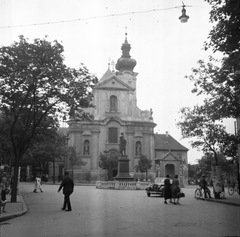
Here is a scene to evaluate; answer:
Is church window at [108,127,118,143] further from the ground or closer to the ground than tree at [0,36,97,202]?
further from the ground

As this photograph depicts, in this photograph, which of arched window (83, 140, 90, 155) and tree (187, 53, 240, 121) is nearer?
tree (187, 53, 240, 121)

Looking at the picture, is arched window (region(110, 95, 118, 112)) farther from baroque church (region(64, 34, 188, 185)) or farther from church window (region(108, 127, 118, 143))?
church window (region(108, 127, 118, 143))

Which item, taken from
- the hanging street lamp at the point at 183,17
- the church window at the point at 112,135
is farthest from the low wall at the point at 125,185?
the hanging street lamp at the point at 183,17

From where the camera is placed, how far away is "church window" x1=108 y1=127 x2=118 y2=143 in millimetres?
64250

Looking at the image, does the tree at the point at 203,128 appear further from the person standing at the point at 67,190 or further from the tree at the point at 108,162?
the tree at the point at 108,162

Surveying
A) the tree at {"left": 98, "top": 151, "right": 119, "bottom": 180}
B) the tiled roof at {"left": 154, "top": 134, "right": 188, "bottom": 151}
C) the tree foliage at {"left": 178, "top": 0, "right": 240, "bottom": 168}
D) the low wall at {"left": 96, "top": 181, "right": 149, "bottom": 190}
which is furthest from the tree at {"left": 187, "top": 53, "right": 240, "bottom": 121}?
the tiled roof at {"left": 154, "top": 134, "right": 188, "bottom": 151}

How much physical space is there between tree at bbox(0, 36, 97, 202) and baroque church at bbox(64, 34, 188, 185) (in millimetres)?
42495

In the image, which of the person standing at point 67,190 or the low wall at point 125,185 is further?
the low wall at point 125,185

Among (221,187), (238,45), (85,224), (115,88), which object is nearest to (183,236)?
(85,224)

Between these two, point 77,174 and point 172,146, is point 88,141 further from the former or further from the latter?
point 172,146

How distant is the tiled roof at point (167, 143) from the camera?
73938mm

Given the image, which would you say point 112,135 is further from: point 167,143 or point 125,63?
point 125,63

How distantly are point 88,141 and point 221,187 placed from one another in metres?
43.1

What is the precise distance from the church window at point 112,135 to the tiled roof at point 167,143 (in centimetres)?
1253
